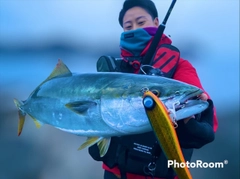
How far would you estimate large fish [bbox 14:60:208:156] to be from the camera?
0.90 m

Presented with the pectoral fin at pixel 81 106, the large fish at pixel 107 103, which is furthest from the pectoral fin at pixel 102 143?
the pectoral fin at pixel 81 106

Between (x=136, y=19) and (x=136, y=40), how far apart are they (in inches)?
5.8

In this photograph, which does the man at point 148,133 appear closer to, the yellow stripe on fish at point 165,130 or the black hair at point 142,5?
the black hair at point 142,5

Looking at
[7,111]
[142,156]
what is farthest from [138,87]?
[7,111]

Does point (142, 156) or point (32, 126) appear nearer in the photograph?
point (142, 156)

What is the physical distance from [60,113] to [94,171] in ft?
6.22

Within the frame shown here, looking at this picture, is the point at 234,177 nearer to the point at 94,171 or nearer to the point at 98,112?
the point at 94,171

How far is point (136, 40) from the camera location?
56.8 inches

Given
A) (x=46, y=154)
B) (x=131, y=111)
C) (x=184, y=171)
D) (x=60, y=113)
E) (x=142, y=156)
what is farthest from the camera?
(x=46, y=154)

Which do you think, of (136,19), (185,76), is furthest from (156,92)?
(136,19)

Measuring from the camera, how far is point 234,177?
284 cm

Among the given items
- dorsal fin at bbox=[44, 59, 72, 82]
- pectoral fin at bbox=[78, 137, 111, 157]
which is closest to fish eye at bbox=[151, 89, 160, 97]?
pectoral fin at bbox=[78, 137, 111, 157]

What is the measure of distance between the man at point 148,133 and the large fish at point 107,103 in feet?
0.36

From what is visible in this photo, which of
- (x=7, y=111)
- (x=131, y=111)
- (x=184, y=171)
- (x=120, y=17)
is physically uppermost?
(x=120, y=17)
